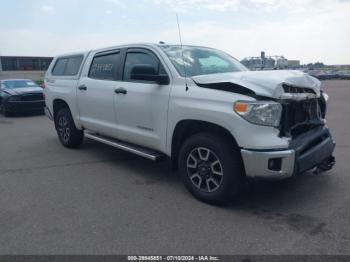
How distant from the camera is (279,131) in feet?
12.7

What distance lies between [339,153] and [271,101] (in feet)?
11.1

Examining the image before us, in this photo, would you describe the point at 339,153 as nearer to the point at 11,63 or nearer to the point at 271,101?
the point at 271,101

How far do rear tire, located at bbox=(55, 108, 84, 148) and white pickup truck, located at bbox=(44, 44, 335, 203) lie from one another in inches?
50.3

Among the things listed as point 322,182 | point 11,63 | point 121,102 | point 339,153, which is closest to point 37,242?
point 121,102

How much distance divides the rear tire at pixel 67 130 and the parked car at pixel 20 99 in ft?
22.2

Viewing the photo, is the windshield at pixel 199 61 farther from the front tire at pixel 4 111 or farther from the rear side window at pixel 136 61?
the front tire at pixel 4 111

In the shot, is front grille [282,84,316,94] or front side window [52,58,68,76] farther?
front side window [52,58,68,76]

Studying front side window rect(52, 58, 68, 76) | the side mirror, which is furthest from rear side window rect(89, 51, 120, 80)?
front side window rect(52, 58, 68, 76)

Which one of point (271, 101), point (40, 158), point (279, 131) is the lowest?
point (40, 158)

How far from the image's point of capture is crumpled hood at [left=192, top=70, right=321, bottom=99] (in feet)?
12.6

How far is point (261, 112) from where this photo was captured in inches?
150

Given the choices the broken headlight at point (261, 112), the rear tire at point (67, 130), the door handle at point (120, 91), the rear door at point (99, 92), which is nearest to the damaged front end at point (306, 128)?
the broken headlight at point (261, 112)

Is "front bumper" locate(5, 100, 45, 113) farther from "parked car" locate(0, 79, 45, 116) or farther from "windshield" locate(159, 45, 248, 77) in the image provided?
"windshield" locate(159, 45, 248, 77)

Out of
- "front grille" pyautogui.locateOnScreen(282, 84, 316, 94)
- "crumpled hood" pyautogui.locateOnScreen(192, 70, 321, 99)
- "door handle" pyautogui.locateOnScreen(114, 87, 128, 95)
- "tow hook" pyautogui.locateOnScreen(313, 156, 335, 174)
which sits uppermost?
"crumpled hood" pyautogui.locateOnScreen(192, 70, 321, 99)
